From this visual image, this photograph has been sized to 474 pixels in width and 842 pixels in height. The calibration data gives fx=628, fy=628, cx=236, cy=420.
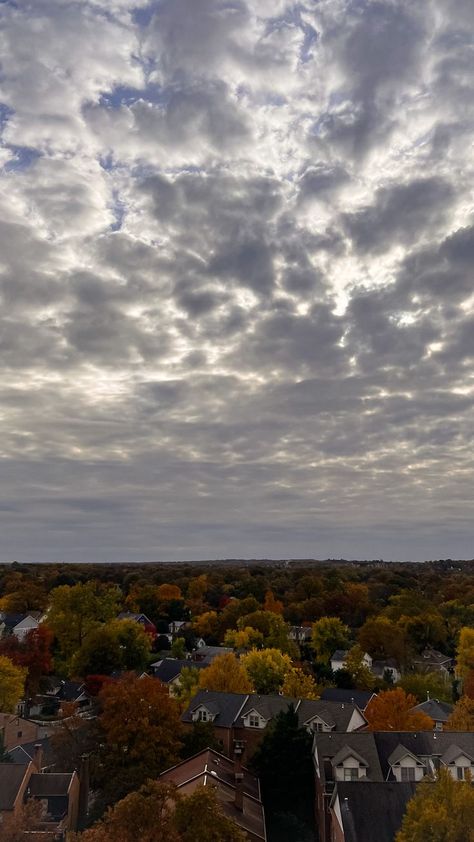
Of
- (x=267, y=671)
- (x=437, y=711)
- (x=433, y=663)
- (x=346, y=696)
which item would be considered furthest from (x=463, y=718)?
(x=433, y=663)

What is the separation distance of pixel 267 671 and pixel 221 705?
50.6 ft

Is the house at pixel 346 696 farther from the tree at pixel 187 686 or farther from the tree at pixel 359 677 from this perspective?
the tree at pixel 187 686

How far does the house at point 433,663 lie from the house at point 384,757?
180ft

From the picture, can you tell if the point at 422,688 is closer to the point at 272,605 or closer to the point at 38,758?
the point at 38,758

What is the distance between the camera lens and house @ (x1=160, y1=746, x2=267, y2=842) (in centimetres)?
3897

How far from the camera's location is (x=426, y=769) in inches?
1799

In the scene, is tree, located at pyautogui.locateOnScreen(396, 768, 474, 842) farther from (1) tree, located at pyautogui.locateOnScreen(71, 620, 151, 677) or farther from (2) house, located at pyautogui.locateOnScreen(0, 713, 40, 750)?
(1) tree, located at pyautogui.locateOnScreen(71, 620, 151, 677)

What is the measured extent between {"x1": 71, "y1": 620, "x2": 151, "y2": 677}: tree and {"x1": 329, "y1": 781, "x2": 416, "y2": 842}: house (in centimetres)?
5553

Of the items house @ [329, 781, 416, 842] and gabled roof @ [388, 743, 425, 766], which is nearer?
house @ [329, 781, 416, 842]

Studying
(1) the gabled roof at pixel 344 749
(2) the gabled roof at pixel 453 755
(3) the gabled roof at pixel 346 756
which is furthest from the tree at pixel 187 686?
(2) the gabled roof at pixel 453 755

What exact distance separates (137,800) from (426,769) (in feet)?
89.8

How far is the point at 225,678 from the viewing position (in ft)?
224

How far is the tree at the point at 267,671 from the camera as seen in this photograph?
74.4 meters

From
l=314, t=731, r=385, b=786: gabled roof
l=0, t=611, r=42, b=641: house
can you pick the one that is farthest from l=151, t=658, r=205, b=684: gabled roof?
l=314, t=731, r=385, b=786: gabled roof
